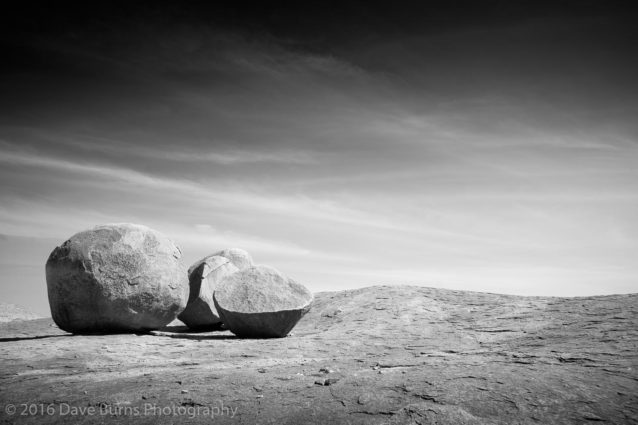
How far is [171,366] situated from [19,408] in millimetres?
2172

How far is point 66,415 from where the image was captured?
3848mm

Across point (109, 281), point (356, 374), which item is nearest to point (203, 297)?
point (109, 281)

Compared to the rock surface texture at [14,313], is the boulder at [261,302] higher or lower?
higher

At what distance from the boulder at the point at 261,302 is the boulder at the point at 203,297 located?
1813 millimetres

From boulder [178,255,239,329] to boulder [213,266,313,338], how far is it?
5.95ft

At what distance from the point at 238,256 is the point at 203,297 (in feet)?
6.84

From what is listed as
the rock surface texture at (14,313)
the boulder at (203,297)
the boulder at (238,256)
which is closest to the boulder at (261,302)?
the boulder at (203,297)

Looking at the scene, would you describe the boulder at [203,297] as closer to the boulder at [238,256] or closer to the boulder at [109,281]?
the boulder at [238,256]

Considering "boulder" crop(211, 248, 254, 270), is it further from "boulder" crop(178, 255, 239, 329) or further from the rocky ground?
the rocky ground

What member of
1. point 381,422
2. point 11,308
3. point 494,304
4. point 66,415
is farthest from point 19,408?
point 11,308

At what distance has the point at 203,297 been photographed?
11195mm

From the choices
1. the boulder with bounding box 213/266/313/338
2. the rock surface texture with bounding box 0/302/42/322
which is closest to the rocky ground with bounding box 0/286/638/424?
the boulder with bounding box 213/266/313/338

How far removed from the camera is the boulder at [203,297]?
36.8 ft

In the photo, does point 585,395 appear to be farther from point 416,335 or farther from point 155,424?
point 416,335
